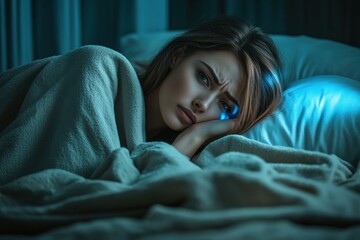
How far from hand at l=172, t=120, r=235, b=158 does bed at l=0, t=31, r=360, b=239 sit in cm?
9

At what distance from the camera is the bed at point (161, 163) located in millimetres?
583

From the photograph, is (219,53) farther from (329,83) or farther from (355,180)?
(355,180)

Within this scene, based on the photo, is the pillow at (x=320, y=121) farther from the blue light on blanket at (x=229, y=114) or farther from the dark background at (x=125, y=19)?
the dark background at (x=125, y=19)

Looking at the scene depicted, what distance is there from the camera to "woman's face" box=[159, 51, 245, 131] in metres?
1.25

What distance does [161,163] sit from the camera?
0.88 m

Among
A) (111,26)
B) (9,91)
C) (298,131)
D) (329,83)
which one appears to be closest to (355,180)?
(298,131)

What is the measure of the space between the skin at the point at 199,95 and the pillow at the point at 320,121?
11 centimetres

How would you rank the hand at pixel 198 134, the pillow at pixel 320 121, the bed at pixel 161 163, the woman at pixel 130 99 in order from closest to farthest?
the bed at pixel 161 163 → the woman at pixel 130 99 → the pillow at pixel 320 121 → the hand at pixel 198 134

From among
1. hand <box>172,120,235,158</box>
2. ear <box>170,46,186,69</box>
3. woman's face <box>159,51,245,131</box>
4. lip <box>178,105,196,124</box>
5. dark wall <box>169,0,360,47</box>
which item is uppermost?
dark wall <box>169,0,360,47</box>

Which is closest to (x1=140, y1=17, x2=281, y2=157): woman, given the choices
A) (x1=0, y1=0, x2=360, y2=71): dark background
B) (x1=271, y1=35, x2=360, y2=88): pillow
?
(x1=271, y1=35, x2=360, y2=88): pillow

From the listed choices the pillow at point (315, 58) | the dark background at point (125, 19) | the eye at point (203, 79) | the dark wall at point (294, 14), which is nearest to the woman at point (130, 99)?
the eye at point (203, 79)

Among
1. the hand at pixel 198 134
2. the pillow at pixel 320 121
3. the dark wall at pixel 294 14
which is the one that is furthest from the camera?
the dark wall at pixel 294 14

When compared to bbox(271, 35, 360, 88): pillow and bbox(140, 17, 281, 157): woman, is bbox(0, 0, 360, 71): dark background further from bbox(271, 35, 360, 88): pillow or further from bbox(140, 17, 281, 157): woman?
bbox(140, 17, 281, 157): woman

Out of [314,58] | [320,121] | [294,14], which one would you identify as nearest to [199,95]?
[320,121]
